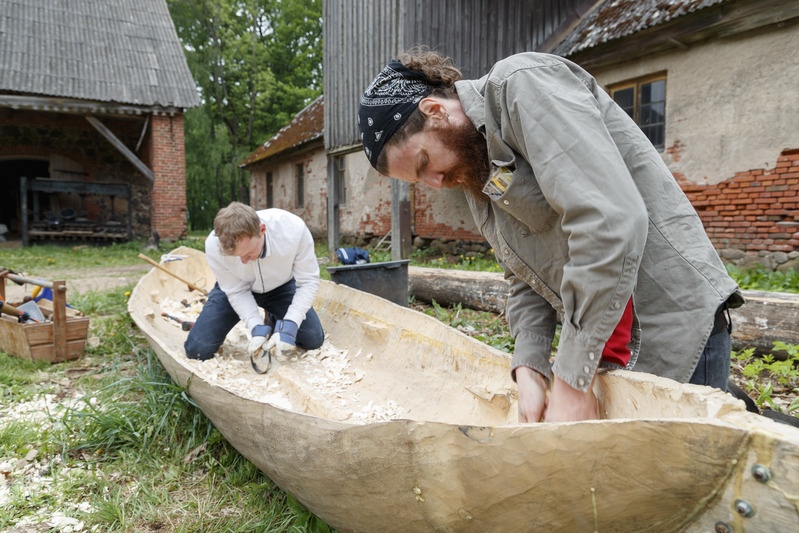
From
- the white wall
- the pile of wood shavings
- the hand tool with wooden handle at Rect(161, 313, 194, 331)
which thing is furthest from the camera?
the white wall

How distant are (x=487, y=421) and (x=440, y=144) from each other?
134 cm

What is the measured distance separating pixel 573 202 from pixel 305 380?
2.63m

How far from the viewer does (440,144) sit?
1.44 metres

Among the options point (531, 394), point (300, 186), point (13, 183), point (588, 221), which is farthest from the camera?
point (300, 186)

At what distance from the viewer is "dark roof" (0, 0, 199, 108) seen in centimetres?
1145

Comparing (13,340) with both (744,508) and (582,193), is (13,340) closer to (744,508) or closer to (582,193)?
(582,193)

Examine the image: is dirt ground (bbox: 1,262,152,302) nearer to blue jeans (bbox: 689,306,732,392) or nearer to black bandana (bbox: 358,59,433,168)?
black bandana (bbox: 358,59,433,168)

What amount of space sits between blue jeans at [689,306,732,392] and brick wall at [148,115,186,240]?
41.9 ft

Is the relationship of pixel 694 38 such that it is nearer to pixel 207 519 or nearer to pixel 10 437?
pixel 207 519

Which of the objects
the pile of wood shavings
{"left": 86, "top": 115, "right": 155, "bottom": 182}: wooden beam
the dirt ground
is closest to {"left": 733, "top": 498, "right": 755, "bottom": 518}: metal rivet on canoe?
the pile of wood shavings

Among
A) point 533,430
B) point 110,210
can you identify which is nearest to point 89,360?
Answer: point 533,430

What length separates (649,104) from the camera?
7035 mm

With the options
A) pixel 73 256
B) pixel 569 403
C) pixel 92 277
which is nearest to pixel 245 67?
pixel 73 256

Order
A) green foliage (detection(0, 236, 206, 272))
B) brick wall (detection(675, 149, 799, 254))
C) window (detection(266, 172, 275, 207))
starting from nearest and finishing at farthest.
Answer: brick wall (detection(675, 149, 799, 254))
green foliage (detection(0, 236, 206, 272))
window (detection(266, 172, 275, 207))
